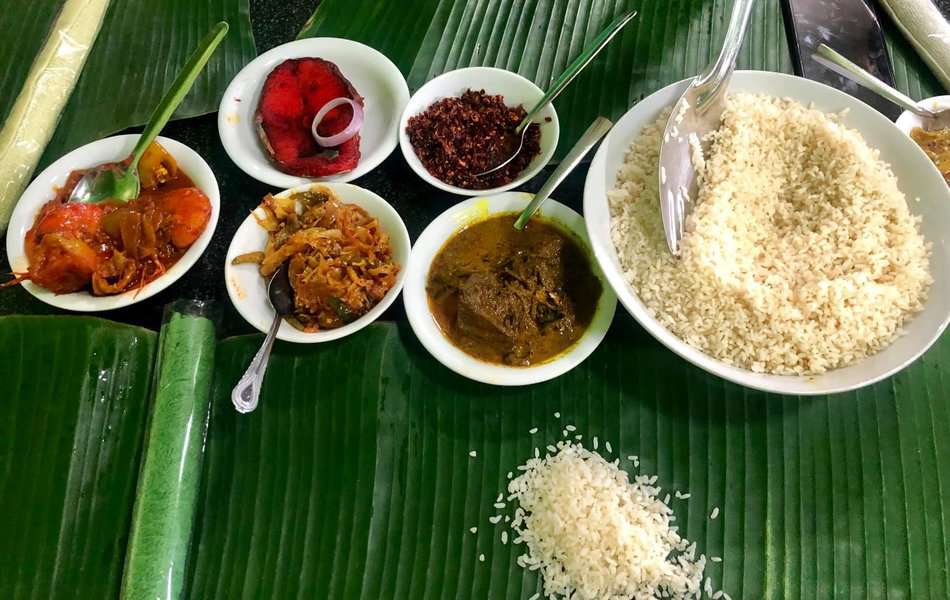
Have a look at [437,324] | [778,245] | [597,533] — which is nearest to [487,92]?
[437,324]

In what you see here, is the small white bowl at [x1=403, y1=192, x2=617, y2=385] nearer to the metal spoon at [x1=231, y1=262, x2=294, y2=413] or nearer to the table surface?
the table surface

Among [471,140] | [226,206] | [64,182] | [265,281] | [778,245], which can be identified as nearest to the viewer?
[778,245]

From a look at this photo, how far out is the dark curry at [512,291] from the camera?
2.28m

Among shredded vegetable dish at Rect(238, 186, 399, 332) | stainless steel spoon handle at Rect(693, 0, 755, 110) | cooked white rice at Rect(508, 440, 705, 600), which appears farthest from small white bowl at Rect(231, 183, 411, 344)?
stainless steel spoon handle at Rect(693, 0, 755, 110)

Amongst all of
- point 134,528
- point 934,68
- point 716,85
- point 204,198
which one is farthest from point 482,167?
point 934,68

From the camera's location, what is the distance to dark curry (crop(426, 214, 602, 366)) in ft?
7.47

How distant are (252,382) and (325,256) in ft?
1.72

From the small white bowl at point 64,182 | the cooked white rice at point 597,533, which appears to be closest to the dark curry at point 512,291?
the cooked white rice at point 597,533

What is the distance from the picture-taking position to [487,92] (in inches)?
109

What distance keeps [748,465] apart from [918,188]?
47.7 inches

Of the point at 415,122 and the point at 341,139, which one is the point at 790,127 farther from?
the point at 341,139

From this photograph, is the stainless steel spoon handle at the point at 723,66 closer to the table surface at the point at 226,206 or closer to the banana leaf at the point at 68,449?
the table surface at the point at 226,206

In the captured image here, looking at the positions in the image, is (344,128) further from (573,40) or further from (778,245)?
(778,245)

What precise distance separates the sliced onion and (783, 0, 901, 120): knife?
6.52 ft
